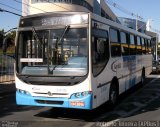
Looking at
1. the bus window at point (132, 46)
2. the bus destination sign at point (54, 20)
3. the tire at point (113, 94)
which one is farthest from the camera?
the bus window at point (132, 46)

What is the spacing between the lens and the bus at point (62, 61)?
905cm

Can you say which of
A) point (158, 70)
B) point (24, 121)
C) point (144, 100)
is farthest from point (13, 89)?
point (158, 70)

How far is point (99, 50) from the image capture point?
9672 mm

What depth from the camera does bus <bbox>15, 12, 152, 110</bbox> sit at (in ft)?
29.7

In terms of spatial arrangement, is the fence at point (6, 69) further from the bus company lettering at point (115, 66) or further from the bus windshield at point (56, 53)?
the bus windshield at point (56, 53)

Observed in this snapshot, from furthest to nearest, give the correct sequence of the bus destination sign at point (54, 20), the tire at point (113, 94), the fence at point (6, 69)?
the fence at point (6, 69) → the tire at point (113, 94) → the bus destination sign at point (54, 20)

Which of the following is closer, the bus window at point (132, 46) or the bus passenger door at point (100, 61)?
the bus passenger door at point (100, 61)

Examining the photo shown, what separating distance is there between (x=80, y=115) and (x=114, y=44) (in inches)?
109

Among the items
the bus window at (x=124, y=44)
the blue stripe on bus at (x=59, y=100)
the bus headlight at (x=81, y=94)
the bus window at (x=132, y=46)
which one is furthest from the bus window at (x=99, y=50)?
the bus window at (x=132, y=46)

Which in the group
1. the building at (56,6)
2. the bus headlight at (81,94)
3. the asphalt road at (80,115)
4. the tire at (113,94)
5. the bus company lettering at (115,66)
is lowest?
the asphalt road at (80,115)

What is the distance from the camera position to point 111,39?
11211mm

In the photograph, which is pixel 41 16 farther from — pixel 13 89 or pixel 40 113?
pixel 13 89

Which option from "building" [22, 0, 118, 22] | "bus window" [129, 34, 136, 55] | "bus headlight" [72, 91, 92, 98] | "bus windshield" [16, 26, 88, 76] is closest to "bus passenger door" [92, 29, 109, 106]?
"bus windshield" [16, 26, 88, 76]

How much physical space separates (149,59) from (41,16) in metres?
12.4
